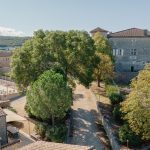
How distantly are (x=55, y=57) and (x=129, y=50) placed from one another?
3444 cm

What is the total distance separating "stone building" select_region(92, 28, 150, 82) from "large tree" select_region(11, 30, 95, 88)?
85.5 ft

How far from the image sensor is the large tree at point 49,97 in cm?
4088

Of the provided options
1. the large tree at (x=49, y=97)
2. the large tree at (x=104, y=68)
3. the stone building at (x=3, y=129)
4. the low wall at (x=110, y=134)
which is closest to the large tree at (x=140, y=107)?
the low wall at (x=110, y=134)

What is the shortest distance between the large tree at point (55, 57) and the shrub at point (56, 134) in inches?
422

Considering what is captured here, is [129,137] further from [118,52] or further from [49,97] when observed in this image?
[118,52]

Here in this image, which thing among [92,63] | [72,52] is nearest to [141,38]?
[92,63]

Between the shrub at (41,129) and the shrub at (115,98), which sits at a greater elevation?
the shrub at (115,98)

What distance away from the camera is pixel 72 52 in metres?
51.7

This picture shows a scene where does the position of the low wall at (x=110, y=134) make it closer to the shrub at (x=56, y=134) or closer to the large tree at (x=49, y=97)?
the shrub at (x=56, y=134)

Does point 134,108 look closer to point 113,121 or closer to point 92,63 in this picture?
point 113,121

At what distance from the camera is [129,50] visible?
80.6 m

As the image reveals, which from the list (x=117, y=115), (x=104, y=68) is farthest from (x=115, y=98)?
(x=104, y=68)

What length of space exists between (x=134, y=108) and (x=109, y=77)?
28.9m

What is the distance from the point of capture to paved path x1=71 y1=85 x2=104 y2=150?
42.4 metres
